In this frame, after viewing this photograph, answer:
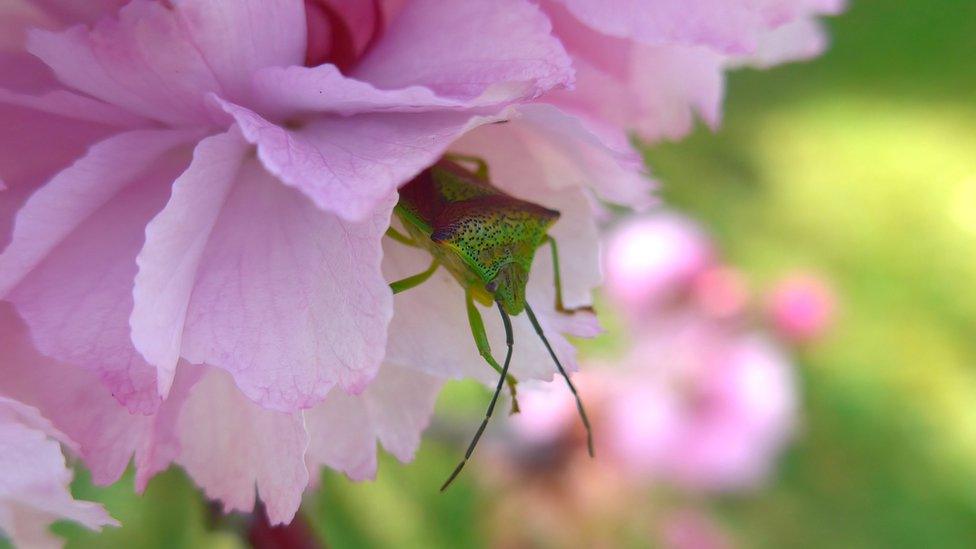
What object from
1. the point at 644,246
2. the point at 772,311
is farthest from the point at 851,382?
the point at 644,246

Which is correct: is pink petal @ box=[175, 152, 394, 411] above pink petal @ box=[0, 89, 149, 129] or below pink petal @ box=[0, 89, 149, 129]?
below

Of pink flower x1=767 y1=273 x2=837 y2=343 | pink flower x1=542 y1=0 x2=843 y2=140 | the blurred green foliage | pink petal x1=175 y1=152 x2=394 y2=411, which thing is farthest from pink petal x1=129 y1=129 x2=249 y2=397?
pink flower x1=767 y1=273 x2=837 y2=343

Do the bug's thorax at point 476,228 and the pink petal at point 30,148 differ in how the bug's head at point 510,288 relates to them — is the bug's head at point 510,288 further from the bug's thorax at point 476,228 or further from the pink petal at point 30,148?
the pink petal at point 30,148

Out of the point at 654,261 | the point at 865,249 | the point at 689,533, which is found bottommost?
the point at 865,249

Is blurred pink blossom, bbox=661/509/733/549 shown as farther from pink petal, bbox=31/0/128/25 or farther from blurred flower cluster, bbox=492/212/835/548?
pink petal, bbox=31/0/128/25

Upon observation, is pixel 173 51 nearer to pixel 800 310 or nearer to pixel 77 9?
pixel 77 9

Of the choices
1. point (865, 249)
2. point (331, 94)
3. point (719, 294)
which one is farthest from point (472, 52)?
point (865, 249)
